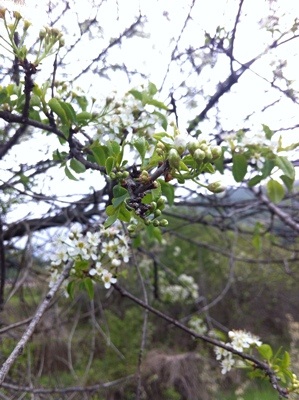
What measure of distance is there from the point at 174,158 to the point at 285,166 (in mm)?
520

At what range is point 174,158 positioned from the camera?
2.41 ft

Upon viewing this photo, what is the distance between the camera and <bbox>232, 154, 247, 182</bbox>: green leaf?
1.22m

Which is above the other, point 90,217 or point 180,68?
point 180,68

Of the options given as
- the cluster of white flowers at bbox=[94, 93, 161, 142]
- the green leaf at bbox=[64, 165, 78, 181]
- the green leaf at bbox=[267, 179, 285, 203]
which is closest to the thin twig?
the green leaf at bbox=[64, 165, 78, 181]

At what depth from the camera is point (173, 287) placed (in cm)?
354

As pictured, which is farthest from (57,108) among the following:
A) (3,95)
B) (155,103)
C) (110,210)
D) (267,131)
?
(267,131)

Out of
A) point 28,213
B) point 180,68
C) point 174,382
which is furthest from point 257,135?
point 174,382

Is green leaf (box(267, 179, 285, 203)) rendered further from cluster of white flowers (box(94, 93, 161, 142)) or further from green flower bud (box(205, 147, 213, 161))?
green flower bud (box(205, 147, 213, 161))

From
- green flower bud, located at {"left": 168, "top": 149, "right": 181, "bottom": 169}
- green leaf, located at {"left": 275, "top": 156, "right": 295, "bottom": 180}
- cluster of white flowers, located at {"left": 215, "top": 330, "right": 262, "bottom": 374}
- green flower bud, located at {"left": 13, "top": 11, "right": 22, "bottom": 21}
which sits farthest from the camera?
cluster of white flowers, located at {"left": 215, "top": 330, "right": 262, "bottom": 374}

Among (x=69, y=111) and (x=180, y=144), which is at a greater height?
(x=69, y=111)

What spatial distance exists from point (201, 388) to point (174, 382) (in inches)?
9.8

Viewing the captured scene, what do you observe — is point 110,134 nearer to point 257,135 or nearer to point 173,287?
Result: point 257,135

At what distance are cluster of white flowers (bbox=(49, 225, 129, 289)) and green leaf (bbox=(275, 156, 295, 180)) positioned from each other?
0.42 metres

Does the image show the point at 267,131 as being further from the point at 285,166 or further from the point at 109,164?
the point at 109,164
